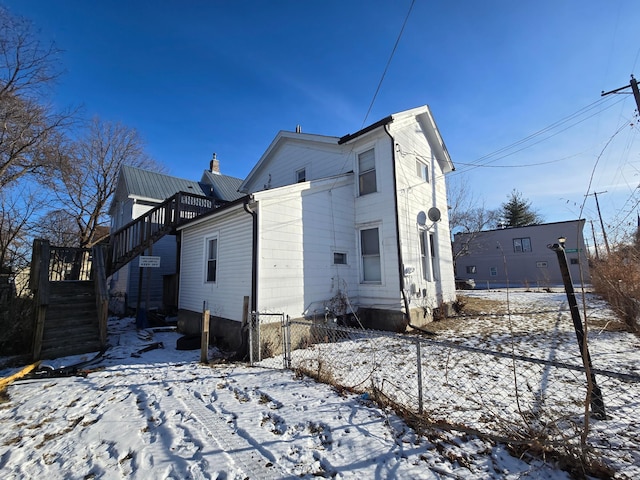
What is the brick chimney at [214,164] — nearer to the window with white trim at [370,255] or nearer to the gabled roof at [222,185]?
the gabled roof at [222,185]

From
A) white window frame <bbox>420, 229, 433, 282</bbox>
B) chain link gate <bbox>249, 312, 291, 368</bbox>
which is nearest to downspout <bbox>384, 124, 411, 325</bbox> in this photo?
white window frame <bbox>420, 229, 433, 282</bbox>

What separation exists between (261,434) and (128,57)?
42.9 ft

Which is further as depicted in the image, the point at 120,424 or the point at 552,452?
the point at 120,424

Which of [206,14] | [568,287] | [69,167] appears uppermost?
[206,14]

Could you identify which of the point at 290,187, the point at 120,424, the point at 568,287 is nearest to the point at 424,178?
the point at 290,187

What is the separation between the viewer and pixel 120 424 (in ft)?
11.9

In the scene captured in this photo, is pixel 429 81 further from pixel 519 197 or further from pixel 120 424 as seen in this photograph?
pixel 519 197

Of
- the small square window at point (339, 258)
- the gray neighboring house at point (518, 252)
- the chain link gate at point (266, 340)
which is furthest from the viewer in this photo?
the gray neighboring house at point (518, 252)

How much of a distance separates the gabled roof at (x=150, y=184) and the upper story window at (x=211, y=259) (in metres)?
9.45

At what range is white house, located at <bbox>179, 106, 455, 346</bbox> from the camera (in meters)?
7.58

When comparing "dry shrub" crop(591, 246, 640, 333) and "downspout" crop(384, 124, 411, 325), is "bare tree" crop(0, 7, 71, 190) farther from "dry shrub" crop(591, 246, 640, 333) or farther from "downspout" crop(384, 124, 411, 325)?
"dry shrub" crop(591, 246, 640, 333)

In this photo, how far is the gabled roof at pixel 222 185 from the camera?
19.7m

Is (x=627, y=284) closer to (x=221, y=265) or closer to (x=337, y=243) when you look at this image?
(x=337, y=243)

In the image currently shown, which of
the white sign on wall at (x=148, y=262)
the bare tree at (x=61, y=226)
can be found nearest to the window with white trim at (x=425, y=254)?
the white sign on wall at (x=148, y=262)
